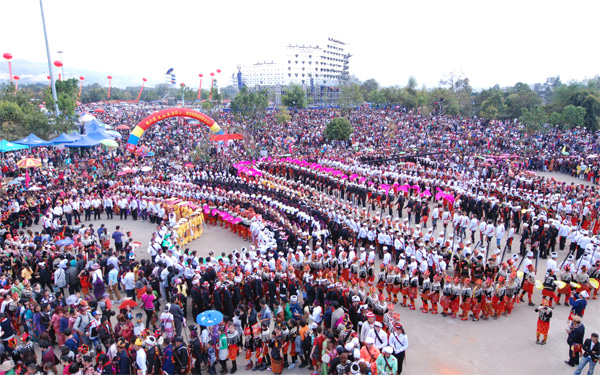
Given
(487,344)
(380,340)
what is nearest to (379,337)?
(380,340)

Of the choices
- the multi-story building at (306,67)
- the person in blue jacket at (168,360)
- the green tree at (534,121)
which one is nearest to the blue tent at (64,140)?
the person in blue jacket at (168,360)

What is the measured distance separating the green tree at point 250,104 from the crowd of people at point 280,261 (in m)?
12.1

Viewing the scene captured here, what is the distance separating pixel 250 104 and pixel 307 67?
68511mm

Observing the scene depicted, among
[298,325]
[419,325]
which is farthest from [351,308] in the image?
[419,325]

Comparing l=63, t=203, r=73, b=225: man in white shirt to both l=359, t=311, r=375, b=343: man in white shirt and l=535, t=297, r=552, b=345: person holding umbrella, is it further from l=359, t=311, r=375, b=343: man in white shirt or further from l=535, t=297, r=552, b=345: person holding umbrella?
l=535, t=297, r=552, b=345: person holding umbrella

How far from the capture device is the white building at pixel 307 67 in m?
99.6

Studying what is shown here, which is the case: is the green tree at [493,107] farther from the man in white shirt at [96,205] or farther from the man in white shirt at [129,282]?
the man in white shirt at [129,282]

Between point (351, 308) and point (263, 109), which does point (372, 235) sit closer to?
point (351, 308)

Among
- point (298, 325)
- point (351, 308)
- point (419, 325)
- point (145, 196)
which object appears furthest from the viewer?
point (145, 196)

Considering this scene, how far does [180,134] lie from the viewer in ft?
117

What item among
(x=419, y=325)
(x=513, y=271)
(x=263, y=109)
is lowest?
(x=419, y=325)

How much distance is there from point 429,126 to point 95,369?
123ft

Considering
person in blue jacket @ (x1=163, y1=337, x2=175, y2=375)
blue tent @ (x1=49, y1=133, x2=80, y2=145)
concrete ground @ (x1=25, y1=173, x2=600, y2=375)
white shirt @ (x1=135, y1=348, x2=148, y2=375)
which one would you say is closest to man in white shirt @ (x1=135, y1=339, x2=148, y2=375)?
white shirt @ (x1=135, y1=348, x2=148, y2=375)

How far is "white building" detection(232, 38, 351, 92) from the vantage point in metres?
99.6
